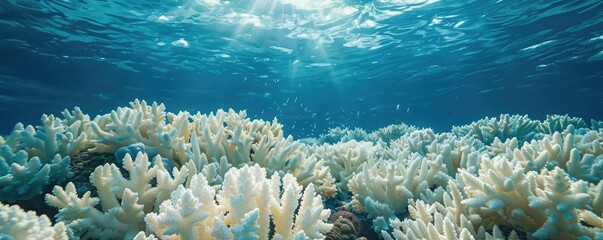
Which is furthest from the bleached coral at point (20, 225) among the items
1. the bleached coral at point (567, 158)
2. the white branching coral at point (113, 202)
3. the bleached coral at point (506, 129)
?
the bleached coral at point (506, 129)

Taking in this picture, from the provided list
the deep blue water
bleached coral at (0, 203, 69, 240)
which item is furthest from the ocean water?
the deep blue water

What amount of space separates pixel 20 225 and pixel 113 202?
1.16 meters

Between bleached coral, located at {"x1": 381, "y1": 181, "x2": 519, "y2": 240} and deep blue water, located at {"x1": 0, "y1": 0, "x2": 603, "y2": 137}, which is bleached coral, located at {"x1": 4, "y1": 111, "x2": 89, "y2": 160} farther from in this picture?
deep blue water, located at {"x1": 0, "y1": 0, "x2": 603, "y2": 137}

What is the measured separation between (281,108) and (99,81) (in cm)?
3005

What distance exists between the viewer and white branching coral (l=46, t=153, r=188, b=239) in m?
2.10

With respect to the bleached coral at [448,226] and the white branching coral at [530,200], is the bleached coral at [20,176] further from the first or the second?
the white branching coral at [530,200]

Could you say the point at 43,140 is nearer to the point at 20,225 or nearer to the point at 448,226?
the point at 20,225

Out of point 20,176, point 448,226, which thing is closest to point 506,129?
point 448,226

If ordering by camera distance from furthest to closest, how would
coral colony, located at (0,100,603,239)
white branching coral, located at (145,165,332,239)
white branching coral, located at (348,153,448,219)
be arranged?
white branching coral, located at (348,153,448,219), coral colony, located at (0,100,603,239), white branching coral, located at (145,165,332,239)

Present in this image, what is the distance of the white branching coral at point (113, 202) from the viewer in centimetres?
210

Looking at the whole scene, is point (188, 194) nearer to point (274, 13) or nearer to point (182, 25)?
point (274, 13)

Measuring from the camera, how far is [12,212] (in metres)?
1.22

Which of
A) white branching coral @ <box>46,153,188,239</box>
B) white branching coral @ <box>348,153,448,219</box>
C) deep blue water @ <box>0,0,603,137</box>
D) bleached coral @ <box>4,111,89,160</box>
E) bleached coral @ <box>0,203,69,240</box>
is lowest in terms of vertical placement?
white branching coral @ <box>348,153,448,219</box>

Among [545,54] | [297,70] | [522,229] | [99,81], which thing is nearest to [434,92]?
[545,54]
